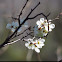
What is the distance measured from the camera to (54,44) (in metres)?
4.21

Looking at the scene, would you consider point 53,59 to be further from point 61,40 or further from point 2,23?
point 2,23

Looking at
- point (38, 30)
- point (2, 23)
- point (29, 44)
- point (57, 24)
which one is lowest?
point (57, 24)

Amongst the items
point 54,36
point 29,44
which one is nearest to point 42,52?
point 54,36

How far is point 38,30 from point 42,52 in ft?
9.78

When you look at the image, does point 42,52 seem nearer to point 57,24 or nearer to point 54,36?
point 54,36

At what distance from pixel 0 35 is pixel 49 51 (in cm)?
161

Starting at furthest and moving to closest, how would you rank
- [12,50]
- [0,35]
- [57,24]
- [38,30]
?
[57,24] → [12,50] → [0,35] → [38,30]

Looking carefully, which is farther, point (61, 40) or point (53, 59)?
point (61, 40)

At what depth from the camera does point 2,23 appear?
3711 mm

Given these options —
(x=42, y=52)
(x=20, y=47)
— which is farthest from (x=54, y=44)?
(x=20, y=47)

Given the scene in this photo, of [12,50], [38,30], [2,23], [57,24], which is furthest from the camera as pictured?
[57,24]

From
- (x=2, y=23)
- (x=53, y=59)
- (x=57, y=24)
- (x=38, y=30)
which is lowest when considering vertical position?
(x=53, y=59)

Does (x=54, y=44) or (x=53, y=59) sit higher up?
(x=54, y=44)

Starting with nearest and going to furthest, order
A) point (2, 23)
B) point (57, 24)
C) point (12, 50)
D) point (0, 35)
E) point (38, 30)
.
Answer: point (38, 30), point (0, 35), point (2, 23), point (12, 50), point (57, 24)
